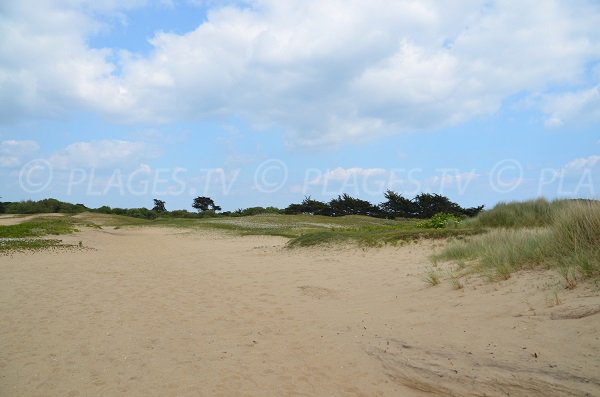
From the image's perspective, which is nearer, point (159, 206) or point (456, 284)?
point (456, 284)

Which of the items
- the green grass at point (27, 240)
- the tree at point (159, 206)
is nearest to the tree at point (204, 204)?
the tree at point (159, 206)

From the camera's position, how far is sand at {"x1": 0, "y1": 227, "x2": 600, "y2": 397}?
170 inches

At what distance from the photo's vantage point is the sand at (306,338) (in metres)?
4.31

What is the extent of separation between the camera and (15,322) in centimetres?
718

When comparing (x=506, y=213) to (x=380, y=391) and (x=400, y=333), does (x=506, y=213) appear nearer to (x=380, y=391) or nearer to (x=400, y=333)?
(x=400, y=333)

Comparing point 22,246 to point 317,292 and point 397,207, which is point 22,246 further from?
point 397,207

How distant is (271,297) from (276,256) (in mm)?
6919

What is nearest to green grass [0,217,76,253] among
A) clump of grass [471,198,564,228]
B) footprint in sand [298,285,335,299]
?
footprint in sand [298,285,335,299]

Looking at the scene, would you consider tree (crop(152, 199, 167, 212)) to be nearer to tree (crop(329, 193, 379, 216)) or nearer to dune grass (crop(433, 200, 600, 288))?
tree (crop(329, 193, 379, 216))

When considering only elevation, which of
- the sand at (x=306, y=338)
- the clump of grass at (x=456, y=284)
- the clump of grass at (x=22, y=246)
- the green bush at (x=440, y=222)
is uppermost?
the green bush at (x=440, y=222)

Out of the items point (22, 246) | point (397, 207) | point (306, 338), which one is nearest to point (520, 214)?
point (306, 338)

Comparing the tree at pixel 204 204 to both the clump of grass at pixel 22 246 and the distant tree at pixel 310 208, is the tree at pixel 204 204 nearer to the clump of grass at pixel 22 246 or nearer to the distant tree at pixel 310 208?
the distant tree at pixel 310 208

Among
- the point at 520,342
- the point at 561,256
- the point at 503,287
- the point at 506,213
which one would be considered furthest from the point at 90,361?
the point at 506,213

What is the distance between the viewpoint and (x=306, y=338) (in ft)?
19.5
